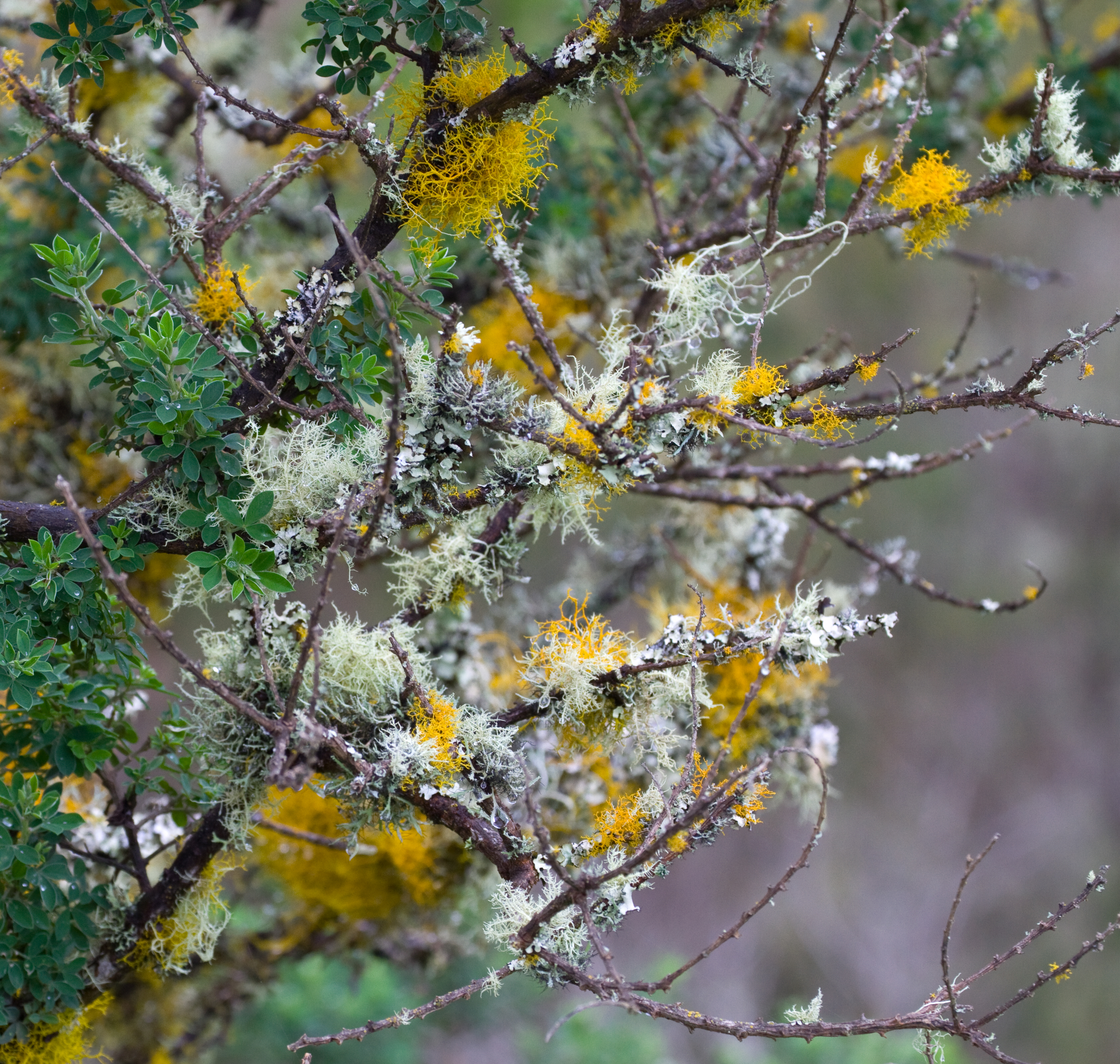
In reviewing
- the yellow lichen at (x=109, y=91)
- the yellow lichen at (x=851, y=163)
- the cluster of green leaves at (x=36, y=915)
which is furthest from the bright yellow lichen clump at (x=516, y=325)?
the cluster of green leaves at (x=36, y=915)

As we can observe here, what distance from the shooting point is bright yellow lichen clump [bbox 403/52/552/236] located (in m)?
1.04

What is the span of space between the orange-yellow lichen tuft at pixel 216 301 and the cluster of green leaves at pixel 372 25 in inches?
11.0

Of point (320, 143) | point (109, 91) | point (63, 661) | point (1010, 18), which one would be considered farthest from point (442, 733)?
point (1010, 18)

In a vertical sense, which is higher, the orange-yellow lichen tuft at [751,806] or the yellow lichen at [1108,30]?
the yellow lichen at [1108,30]

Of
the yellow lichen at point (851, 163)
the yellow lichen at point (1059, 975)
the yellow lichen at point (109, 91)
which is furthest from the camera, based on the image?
the yellow lichen at point (851, 163)

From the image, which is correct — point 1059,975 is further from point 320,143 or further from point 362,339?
point 320,143

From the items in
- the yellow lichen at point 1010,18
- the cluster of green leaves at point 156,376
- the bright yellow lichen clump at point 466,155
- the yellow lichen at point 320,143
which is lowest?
the cluster of green leaves at point 156,376

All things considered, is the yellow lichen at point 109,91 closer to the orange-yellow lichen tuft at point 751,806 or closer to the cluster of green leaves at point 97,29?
the cluster of green leaves at point 97,29

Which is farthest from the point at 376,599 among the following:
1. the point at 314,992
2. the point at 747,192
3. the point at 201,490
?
the point at 201,490

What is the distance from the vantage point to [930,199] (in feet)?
3.76

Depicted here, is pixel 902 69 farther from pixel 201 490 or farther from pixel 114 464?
pixel 114 464

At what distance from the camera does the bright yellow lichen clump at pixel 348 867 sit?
1634 millimetres

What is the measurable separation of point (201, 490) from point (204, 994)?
1.44 metres

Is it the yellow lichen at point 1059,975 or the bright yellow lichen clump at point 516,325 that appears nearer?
the yellow lichen at point 1059,975
